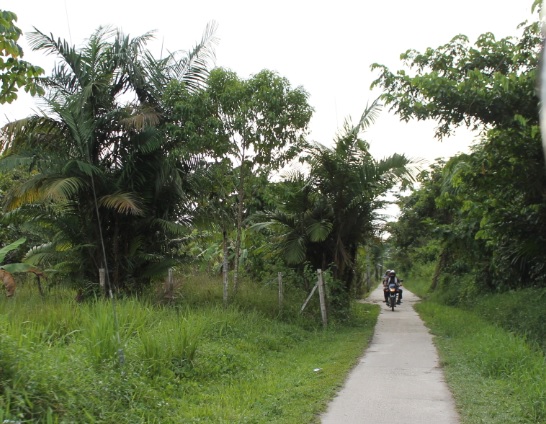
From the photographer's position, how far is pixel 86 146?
11.6 m

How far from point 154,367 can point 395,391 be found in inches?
117

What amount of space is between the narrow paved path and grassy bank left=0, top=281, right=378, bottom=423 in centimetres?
24

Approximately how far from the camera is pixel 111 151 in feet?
40.4

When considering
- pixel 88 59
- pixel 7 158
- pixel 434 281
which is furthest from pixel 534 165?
pixel 434 281

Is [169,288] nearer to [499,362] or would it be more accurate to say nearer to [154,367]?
[154,367]

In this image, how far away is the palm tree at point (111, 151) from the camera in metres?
11.5

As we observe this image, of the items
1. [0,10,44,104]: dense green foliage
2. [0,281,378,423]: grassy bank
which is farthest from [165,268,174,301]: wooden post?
[0,10,44,104]: dense green foliage

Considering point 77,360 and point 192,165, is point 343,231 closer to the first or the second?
point 192,165

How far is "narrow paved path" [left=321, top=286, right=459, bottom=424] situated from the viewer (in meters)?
5.94

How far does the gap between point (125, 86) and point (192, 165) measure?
7.59ft

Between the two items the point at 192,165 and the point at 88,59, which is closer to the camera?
the point at 88,59

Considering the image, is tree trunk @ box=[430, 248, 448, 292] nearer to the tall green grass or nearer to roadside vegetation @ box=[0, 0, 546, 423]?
roadside vegetation @ box=[0, 0, 546, 423]

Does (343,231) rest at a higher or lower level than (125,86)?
lower

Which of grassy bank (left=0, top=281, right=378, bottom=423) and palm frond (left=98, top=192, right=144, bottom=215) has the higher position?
palm frond (left=98, top=192, right=144, bottom=215)
